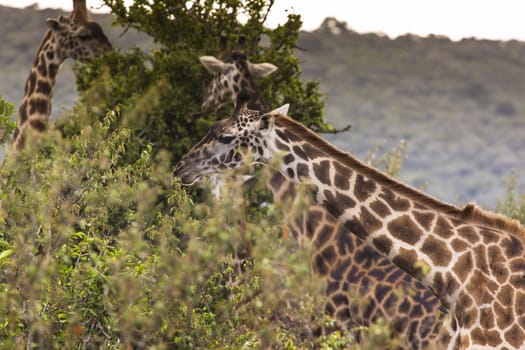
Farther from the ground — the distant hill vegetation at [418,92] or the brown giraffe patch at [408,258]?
the brown giraffe patch at [408,258]

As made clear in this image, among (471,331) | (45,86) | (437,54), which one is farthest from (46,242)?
(437,54)

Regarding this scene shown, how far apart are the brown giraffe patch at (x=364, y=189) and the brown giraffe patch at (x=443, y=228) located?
58cm

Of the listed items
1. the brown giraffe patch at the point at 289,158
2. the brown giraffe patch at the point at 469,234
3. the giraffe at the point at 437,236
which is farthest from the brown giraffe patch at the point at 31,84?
the brown giraffe patch at the point at 469,234

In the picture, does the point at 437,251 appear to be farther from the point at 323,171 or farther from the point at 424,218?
the point at 323,171

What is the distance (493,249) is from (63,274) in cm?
324

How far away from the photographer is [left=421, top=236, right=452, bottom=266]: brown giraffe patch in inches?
313

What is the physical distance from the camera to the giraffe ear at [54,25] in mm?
14196

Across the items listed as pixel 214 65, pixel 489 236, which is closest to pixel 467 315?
pixel 489 236

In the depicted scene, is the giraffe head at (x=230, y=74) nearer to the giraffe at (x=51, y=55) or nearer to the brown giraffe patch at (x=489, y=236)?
the giraffe at (x=51, y=55)

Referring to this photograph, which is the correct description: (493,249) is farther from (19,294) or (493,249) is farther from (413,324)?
(19,294)

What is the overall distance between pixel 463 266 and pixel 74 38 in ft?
27.4

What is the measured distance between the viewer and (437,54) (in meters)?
113

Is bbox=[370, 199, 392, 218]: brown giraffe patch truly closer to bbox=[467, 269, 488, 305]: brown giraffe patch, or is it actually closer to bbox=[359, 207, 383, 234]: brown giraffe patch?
bbox=[359, 207, 383, 234]: brown giraffe patch

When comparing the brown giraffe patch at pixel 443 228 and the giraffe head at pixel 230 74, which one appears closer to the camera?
the brown giraffe patch at pixel 443 228
